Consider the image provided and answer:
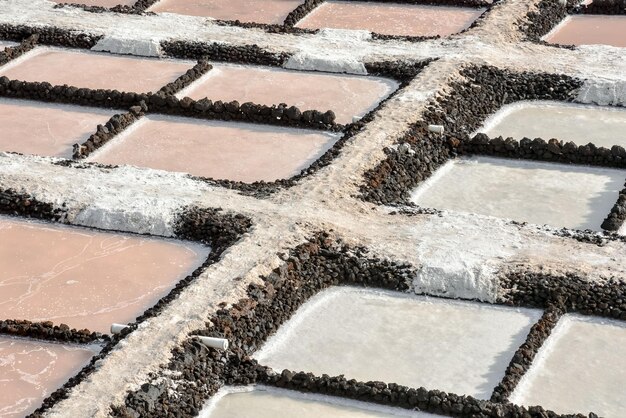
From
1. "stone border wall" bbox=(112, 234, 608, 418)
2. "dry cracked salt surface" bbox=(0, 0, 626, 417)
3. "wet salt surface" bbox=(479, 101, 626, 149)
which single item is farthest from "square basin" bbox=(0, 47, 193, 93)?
"stone border wall" bbox=(112, 234, 608, 418)

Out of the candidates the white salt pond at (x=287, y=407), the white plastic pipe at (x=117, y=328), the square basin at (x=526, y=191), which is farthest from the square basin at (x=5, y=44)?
the white salt pond at (x=287, y=407)

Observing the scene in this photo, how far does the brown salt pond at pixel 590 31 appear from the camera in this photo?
18781 mm

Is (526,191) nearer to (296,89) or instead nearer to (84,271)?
(296,89)

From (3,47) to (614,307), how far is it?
10.3 meters

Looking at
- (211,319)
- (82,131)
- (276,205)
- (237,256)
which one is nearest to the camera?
(211,319)

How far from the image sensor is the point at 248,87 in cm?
1714

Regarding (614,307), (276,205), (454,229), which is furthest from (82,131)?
(614,307)

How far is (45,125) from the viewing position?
16.0 metres

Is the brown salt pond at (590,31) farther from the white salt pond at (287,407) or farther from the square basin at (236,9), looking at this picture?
the white salt pond at (287,407)

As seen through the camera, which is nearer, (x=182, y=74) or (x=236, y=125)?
(x=236, y=125)

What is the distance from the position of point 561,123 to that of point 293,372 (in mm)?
6375

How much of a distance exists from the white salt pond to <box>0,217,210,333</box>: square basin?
56.8 inches

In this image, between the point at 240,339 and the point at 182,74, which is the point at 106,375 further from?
the point at 182,74

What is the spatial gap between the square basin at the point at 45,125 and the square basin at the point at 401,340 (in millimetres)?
4471
